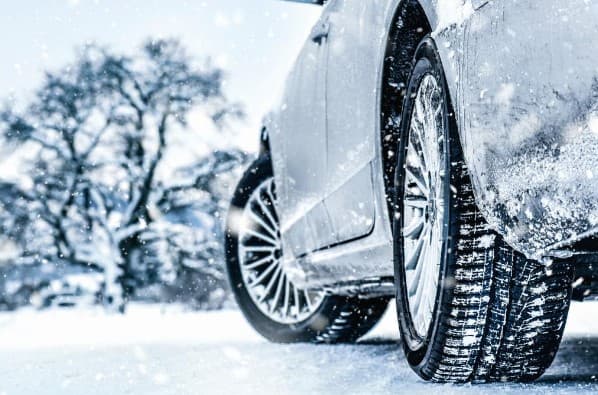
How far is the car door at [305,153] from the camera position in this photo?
119 inches

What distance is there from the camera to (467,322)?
6.07 feet

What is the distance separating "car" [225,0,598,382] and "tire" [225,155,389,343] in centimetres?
40

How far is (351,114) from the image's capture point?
8.32 ft

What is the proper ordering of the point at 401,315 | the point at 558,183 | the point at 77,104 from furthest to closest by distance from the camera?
1. the point at 77,104
2. the point at 401,315
3. the point at 558,183

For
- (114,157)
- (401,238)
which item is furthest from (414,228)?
(114,157)

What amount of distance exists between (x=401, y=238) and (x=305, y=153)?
1150 millimetres

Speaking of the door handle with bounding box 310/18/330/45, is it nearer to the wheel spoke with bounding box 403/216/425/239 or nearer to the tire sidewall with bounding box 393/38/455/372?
the tire sidewall with bounding box 393/38/455/372

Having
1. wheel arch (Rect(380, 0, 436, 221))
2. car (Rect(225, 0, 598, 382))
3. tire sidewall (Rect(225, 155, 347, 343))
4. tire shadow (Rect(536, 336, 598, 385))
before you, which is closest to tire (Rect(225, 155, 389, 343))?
tire sidewall (Rect(225, 155, 347, 343))

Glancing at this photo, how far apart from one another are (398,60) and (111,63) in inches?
658

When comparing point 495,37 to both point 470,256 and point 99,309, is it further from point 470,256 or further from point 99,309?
point 99,309

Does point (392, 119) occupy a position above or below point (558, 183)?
above

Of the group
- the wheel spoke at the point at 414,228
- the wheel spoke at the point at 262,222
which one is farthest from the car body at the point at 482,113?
the wheel spoke at the point at 262,222

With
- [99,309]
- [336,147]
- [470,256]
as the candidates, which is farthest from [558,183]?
[99,309]

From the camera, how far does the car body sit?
1.27m
